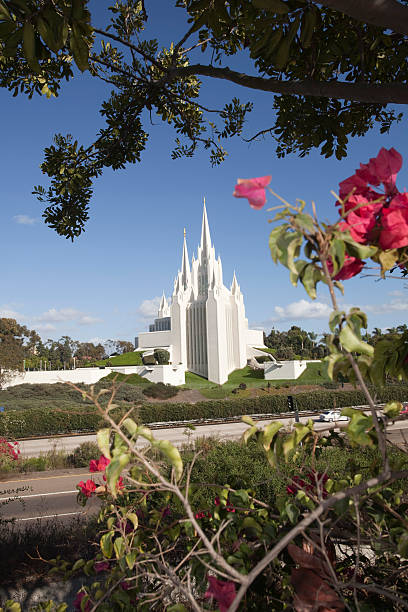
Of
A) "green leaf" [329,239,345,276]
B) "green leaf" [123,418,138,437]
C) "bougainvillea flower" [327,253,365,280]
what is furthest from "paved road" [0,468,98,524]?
"green leaf" [329,239,345,276]

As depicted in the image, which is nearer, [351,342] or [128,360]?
[351,342]

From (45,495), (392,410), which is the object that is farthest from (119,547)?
(45,495)

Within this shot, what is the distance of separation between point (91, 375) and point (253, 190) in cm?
4353

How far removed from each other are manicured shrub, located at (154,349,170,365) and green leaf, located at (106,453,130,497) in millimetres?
51370

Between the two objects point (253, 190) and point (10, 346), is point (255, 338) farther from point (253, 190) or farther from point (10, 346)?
point (253, 190)

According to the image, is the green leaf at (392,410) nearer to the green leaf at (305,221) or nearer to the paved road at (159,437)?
the green leaf at (305,221)

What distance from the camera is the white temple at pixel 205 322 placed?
52344 mm

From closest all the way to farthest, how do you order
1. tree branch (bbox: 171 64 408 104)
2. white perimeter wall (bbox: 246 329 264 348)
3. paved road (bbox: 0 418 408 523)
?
tree branch (bbox: 171 64 408 104), paved road (bbox: 0 418 408 523), white perimeter wall (bbox: 246 329 264 348)

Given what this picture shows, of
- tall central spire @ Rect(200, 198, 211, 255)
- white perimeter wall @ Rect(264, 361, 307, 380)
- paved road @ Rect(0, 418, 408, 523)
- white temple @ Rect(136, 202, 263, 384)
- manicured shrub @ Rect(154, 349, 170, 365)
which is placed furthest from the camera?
tall central spire @ Rect(200, 198, 211, 255)

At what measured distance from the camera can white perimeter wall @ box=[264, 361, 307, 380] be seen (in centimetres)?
4562

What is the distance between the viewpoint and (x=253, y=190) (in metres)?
0.81

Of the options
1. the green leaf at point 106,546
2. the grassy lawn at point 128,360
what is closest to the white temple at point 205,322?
the grassy lawn at point 128,360

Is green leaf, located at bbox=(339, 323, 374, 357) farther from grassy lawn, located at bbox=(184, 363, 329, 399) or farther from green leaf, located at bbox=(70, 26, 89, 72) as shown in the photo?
grassy lawn, located at bbox=(184, 363, 329, 399)

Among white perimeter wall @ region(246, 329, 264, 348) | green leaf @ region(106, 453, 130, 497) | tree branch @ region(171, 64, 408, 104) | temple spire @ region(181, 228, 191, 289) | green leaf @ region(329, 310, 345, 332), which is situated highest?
temple spire @ region(181, 228, 191, 289)
